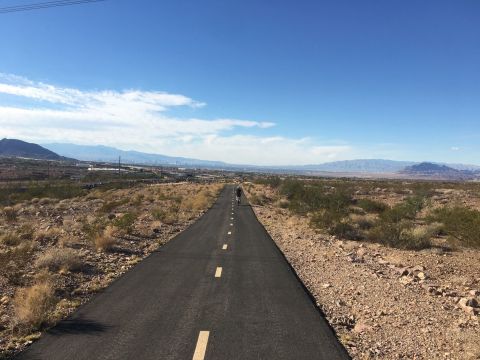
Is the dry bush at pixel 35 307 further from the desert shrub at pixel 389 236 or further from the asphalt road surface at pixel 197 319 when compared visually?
the desert shrub at pixel 389 236

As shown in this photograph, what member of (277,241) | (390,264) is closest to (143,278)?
(390,264)

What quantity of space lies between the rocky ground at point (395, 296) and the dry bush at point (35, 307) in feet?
19.6

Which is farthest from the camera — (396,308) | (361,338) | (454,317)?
(396,308)

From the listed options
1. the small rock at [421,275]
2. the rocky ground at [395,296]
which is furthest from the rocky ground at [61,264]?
the small rock at [421,275]

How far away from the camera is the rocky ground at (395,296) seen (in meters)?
8.01

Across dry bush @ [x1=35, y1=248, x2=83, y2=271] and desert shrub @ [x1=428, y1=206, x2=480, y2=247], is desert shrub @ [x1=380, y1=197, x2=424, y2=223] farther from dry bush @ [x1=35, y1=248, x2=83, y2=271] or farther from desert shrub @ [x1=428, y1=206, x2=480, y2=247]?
dry bush @ [x1=35, y1=248, x2=83, y2=271]

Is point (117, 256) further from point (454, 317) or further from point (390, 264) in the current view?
point (454, 317)

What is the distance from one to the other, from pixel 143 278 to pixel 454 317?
8153 mm

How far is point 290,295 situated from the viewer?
10.9 metres

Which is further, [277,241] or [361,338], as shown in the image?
[277,241]

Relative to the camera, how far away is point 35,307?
338 inches

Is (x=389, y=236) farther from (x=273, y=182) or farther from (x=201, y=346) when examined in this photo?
(x=273, y=182)

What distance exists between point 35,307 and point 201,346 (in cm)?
376

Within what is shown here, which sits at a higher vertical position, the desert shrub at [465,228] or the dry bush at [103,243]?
the desert shrub at [465,228]
